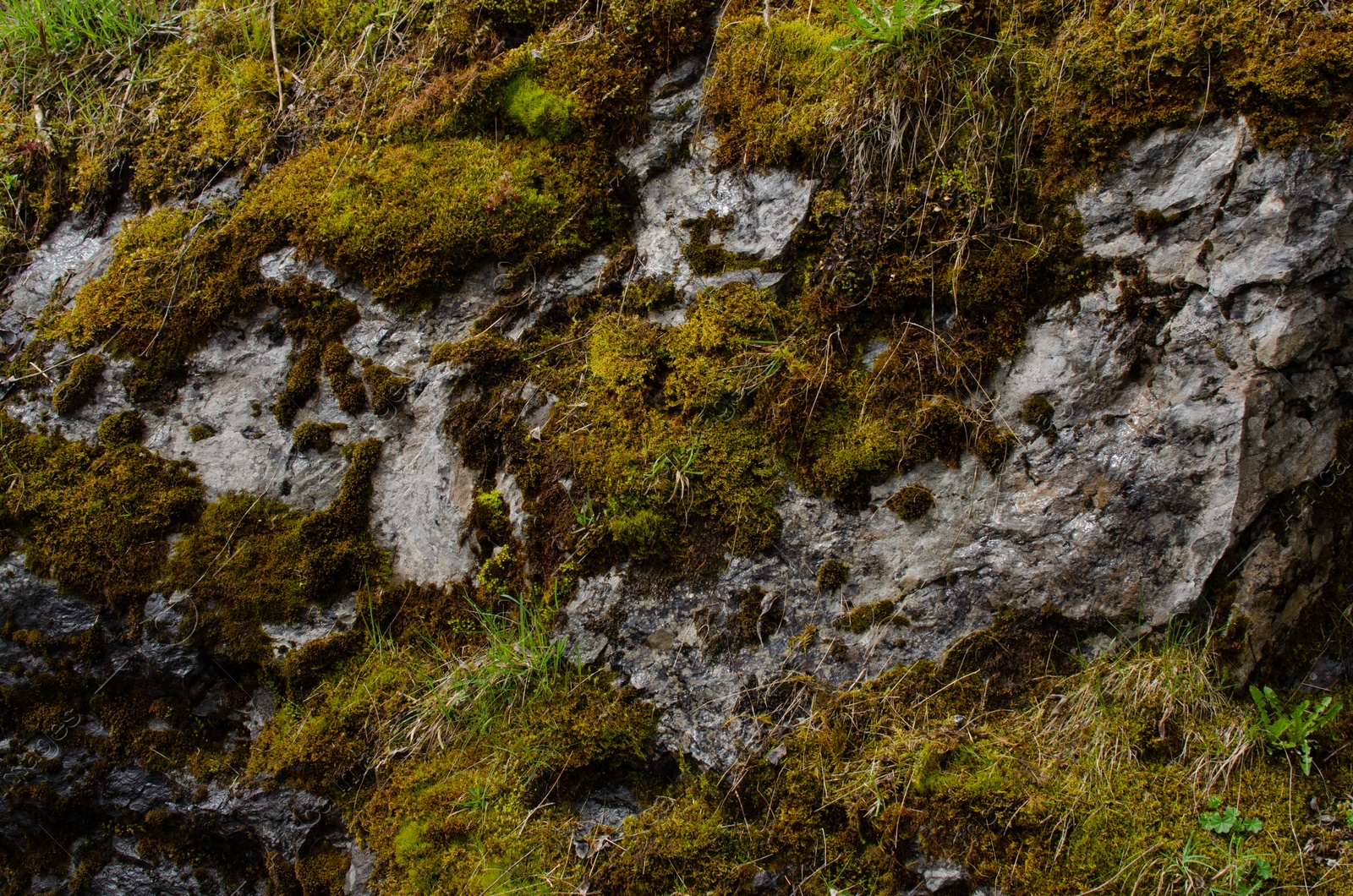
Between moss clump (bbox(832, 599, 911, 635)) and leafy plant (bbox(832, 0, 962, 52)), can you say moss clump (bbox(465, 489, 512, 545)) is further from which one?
leafy plant (bbox(832, 0, 962, 52))

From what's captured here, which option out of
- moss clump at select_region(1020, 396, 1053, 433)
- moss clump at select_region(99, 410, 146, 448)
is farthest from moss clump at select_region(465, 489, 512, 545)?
moss clump at select_region(1020, 396, 1053, 433)

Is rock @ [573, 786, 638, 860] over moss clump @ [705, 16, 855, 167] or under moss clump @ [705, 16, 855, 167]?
under

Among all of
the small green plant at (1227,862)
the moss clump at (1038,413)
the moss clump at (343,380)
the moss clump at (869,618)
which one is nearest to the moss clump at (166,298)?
the moss clump at (343,380)

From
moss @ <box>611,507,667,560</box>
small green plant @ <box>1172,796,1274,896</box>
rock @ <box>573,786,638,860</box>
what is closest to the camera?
small green plant @ <box>1172,796,1274,896</box>

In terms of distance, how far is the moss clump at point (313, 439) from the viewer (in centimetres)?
450

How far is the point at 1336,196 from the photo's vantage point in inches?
129

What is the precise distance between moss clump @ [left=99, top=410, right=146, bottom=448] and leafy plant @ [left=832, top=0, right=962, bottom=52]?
4.64 metres

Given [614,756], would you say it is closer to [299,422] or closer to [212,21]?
[299,422]

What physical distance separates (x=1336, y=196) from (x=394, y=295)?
4.85 m

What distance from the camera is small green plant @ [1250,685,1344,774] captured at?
123 inches

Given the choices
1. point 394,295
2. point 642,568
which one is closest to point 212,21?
point 394,295

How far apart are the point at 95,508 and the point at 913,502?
463 cm

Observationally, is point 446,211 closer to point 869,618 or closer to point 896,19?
point 896,19

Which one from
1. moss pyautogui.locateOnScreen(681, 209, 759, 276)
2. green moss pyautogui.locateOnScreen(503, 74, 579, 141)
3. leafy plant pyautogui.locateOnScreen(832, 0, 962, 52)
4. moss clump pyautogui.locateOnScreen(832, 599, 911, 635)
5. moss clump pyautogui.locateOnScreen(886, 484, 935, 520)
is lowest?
moss clump pyautogui.locateOnScreen(832, 599, 911, 635)
